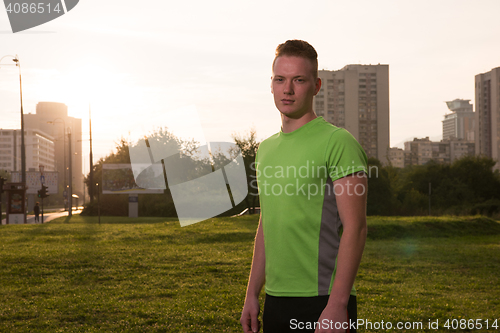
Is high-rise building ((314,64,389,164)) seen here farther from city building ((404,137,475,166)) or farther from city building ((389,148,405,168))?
city building ((404,137,475,166))

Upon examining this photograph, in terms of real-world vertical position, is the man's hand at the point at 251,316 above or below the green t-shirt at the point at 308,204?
below

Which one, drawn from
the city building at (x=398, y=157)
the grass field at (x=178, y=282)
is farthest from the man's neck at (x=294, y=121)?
the city building at (x=398, y=157)

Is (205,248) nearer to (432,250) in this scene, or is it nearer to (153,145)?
(432,250)

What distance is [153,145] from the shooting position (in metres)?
47.6

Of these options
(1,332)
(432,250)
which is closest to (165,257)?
(1,332)

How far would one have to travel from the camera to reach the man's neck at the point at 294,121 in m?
1.98

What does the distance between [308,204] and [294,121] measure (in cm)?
40

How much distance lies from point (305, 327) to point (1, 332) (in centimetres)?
575

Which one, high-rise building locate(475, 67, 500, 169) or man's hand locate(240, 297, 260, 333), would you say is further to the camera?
high-rise building locate(475, 67, 500, 169)

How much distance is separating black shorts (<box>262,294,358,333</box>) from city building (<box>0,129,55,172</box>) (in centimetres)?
14792

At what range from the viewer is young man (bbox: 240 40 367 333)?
1.72m

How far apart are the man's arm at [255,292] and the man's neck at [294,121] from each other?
540mm

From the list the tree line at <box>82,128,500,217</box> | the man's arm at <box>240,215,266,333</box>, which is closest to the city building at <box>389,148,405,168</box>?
the tree line at <box>82,128,500,217</box>

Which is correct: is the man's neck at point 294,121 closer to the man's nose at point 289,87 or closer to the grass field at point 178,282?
the man's nose at point 289,87
